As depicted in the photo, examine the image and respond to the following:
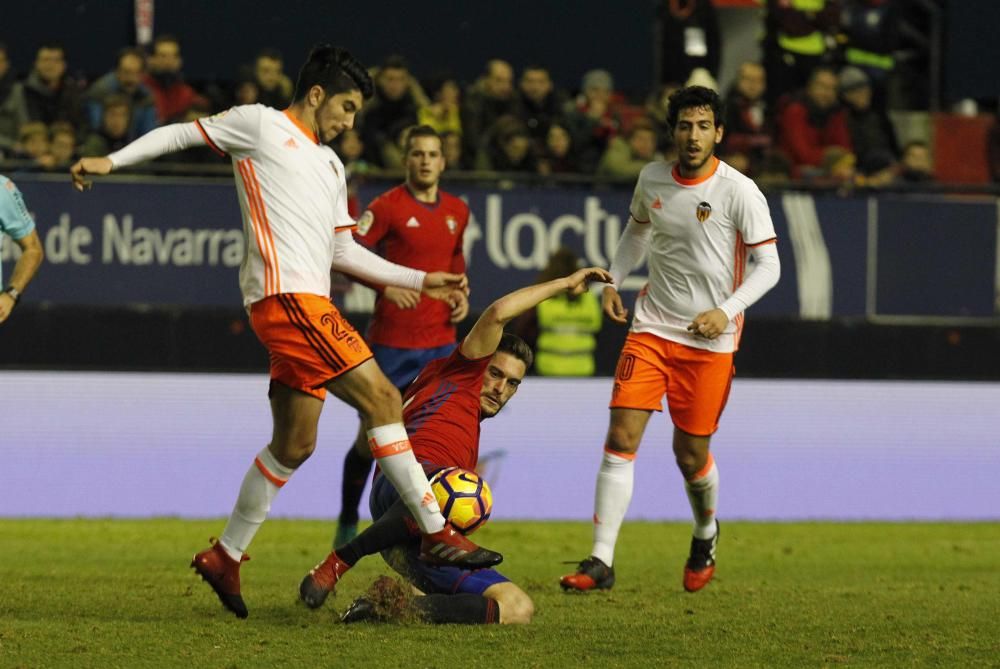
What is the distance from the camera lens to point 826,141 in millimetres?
16516

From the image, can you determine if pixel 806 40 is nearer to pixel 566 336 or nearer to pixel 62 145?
pixel 566 336

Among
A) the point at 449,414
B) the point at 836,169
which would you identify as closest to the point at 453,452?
the point at 449,414

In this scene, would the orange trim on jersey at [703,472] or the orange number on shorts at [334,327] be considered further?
the orange trim on jersey at [703,472]

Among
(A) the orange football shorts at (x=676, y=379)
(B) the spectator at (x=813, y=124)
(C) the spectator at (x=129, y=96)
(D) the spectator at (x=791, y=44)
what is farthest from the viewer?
(D) the spectator at (x=791, y=44)

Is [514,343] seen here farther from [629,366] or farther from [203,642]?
[203,642]

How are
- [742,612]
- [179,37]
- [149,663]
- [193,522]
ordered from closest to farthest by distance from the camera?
[149,663] < [742,612] < [193,522] < [179,37]

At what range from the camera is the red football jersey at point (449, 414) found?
280 inches

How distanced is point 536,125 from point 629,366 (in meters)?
8.06

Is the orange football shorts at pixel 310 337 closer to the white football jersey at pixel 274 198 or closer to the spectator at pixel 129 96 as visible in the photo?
the white football jersey at pixel 274 198

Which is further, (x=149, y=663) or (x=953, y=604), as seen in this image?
(x=953, y=604)

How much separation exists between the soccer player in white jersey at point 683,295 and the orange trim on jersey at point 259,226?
6.29 ft

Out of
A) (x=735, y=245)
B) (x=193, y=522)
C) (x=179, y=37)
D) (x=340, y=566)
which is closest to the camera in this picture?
(x=340, y=566)

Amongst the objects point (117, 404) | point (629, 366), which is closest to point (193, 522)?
point (117, 404)

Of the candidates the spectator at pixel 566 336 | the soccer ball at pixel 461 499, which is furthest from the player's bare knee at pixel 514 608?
the spectator at pixel 566 336
